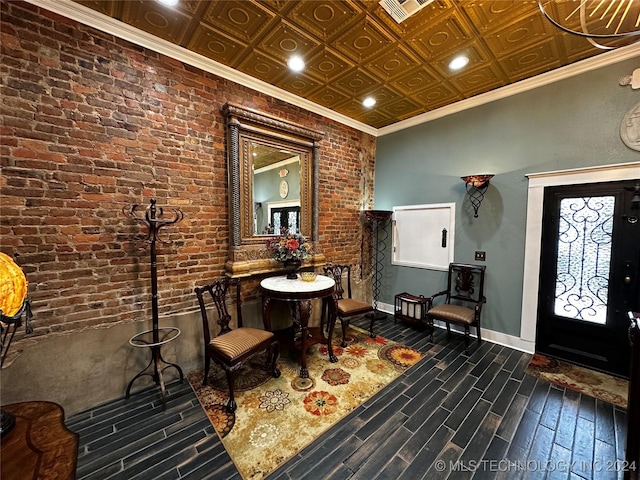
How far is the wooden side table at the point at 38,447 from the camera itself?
81 cm

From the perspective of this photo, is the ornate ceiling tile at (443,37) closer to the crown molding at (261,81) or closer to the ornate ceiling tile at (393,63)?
the ornate ceiling tile at (393,63)

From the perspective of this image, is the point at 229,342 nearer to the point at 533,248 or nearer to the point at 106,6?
the point at 106,6

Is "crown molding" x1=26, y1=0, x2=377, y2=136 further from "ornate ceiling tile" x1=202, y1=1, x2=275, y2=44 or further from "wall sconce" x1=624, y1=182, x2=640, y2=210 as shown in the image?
"wall sconce" x1=624, y1=182, x2=640, y2=210

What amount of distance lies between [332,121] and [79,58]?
2.90 meters

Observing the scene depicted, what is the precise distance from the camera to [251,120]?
9.23 ft

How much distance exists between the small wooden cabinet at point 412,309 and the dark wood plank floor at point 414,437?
118 centimetres

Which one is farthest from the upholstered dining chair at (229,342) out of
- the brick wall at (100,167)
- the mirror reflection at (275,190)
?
the mirror reflection at (275,190)

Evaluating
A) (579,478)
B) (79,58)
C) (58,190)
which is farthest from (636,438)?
(79,58)

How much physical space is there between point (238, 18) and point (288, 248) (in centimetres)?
223

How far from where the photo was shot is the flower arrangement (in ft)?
9.82

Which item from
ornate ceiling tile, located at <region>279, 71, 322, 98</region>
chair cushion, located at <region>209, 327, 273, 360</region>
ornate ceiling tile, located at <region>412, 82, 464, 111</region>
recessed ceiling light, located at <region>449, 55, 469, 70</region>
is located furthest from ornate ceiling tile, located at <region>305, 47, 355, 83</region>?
chair cushion, located at <region>209, 327, 273, 360</region>

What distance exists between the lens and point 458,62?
2.62 metres

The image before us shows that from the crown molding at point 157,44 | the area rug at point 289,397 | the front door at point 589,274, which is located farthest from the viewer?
the front door at point 589,274

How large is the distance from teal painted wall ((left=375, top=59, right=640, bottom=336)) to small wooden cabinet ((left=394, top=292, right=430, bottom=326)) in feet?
1.17
